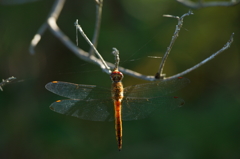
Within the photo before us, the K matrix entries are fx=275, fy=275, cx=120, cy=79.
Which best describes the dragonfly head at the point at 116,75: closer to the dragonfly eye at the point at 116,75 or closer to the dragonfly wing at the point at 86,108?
the dragonfly eye at the point at 116,75

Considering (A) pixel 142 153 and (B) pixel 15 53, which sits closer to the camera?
(A) pixel 142 153

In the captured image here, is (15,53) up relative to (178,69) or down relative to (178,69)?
up

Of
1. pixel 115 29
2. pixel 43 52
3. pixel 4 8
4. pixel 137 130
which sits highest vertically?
pixel 4 8

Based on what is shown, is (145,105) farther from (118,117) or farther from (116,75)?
(116,75)

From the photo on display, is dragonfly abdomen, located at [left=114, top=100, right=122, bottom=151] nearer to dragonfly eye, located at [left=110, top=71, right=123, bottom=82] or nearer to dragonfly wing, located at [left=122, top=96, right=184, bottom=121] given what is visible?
dragonfly wing, located at [left=122, top=96, right=184, bottom=121]

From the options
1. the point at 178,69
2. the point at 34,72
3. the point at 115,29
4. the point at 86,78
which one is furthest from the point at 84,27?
the point at 178,69

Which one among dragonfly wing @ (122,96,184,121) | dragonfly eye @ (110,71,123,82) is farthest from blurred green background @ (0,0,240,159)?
dragonfly eye @ (110,71,123,82)

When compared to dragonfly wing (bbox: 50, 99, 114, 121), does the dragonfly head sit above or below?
above

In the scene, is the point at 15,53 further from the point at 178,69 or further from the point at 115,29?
the point at 178,69
